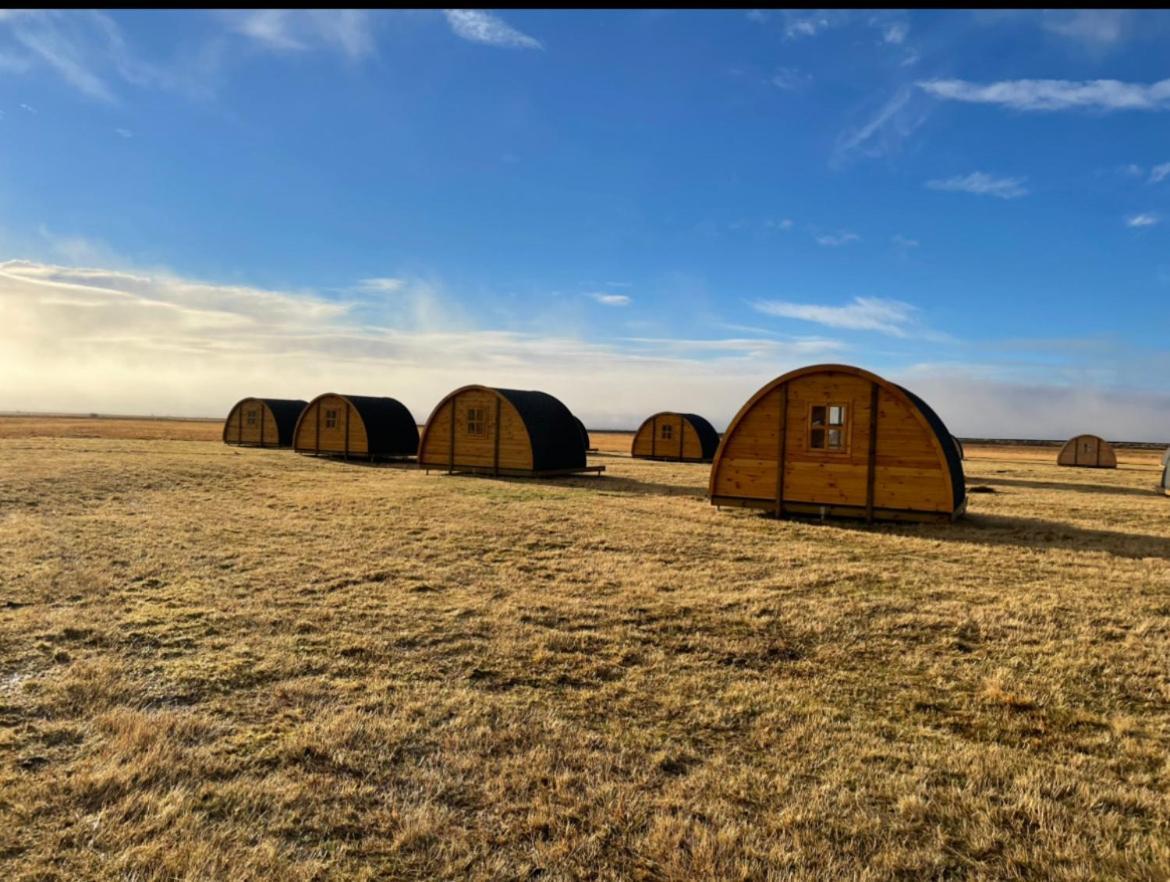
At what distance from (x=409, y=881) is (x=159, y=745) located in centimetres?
262

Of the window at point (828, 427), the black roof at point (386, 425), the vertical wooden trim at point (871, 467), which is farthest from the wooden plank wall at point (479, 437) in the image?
the vertical wooden trim at point (871, 467)

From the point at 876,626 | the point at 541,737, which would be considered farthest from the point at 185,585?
the point at 876,626

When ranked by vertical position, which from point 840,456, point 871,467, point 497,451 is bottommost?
point 497,451

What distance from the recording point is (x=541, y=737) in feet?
18.1

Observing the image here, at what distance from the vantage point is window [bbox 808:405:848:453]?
16.2 metres

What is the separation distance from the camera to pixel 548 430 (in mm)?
26266

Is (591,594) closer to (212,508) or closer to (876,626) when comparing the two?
(876,626)

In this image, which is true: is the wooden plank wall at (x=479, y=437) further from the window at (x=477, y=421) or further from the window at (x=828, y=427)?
the window at (x=828, y=427)

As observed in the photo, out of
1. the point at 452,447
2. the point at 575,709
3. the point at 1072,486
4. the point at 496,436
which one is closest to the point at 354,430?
the point at 452,447

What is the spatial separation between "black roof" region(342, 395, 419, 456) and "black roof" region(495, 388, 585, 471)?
9.09 m

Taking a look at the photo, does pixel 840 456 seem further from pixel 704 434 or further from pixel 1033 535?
pixel 704 434

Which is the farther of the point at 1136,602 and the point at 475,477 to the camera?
the point at 475,477

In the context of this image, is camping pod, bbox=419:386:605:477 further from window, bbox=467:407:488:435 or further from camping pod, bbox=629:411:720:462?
camping pod, bbox=629:411:720:462

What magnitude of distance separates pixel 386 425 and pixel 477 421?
10.1 meters
